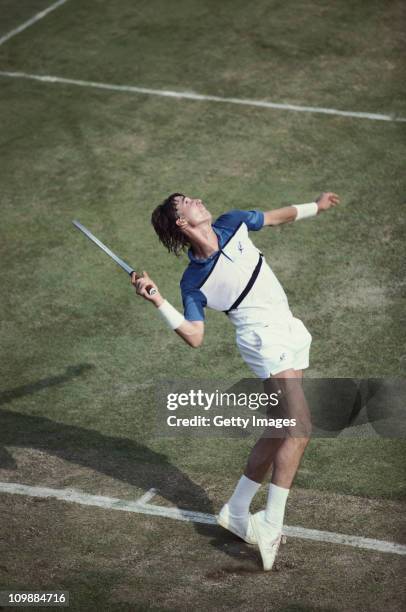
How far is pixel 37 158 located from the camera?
44.8ft

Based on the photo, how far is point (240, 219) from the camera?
7.66 meters

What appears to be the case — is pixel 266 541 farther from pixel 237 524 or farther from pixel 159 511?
pixel 159 511

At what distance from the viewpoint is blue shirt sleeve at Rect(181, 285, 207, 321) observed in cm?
714

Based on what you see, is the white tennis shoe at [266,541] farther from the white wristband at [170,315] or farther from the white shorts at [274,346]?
the white wristband at [170,315]

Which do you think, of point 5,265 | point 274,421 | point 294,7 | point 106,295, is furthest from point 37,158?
point 274,421

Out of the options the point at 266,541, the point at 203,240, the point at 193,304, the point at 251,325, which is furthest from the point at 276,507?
the point at 203,240

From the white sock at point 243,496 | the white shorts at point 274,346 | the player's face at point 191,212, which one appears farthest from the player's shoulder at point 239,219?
the white sock at point 243,496

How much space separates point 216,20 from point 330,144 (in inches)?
180

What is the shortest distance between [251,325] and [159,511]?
1.73m

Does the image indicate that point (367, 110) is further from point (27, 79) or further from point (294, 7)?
point (27, 79)

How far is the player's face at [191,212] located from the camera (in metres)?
7.27

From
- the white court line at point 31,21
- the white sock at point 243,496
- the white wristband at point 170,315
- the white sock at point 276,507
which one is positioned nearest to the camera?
the white wristband at point 170,315

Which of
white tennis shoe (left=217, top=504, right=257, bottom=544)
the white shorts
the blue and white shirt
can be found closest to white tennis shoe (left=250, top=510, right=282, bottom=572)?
white tennis shoe (left=217, top=504, right=257, bottom=544)

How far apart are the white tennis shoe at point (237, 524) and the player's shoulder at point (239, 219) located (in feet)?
6.92
